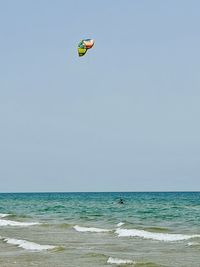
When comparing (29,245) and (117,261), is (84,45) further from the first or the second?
(117,261)

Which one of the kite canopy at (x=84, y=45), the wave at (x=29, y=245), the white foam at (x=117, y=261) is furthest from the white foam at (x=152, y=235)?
the kite canopy at (x=84, y=45)

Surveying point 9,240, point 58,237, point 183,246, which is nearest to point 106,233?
point 58,237

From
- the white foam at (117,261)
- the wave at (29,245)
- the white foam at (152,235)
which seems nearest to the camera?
the white foam at (117,261)

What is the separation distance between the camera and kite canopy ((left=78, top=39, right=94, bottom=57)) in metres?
26.4

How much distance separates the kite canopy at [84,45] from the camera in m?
26.4

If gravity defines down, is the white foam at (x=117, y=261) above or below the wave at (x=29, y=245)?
below

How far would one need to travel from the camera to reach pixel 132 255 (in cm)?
2130

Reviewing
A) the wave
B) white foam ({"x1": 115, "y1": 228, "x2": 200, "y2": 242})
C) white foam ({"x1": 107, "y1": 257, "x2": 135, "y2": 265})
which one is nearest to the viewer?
white foam ({"x1": 107, "y1": 257, "x2": 135, "y2": 265})

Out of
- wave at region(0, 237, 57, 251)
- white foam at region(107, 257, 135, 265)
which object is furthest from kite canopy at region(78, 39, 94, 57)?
white foam at region(107, 257, 135, 265)

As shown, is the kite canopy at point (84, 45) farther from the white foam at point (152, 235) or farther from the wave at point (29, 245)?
the white foam at point (152, 235)

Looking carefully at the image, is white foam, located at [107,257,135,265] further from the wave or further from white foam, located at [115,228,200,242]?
white foam, located at [115,228,200,242]

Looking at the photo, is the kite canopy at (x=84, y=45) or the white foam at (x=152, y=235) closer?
the kite canopy at (x=84, y=45)

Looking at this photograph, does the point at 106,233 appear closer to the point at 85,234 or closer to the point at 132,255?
the point at 85,234

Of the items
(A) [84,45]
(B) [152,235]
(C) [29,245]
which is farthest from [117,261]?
(A) [84,45]
